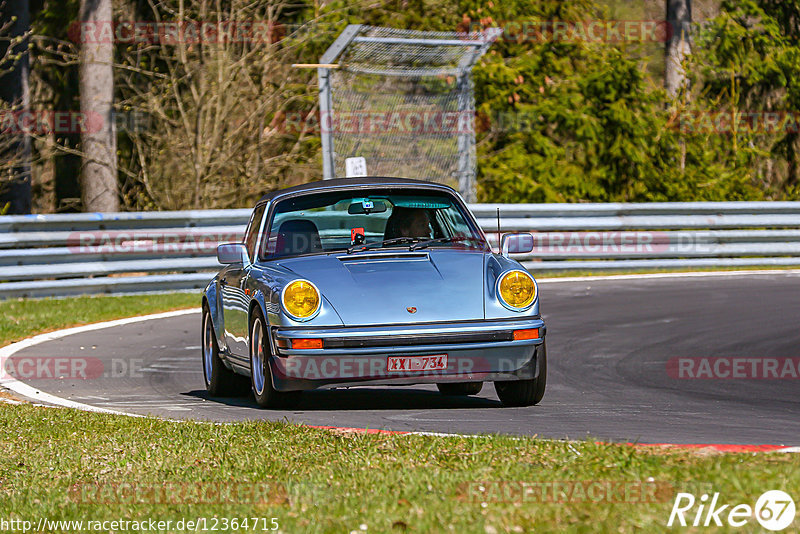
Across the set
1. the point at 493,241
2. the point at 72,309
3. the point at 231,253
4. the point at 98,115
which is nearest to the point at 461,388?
the point at 231,253

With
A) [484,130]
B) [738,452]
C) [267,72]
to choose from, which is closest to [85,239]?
[267,72]

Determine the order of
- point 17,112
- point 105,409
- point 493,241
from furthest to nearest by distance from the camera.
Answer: point 17,112, point 493,241, point 105,409

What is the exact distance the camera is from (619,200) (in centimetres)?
2362

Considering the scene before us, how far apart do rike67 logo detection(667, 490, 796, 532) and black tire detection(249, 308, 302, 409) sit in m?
3.85

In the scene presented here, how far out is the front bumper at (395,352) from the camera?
7.68 m

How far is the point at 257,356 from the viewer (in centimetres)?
836

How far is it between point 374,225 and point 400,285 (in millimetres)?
1119

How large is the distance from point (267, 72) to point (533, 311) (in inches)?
638

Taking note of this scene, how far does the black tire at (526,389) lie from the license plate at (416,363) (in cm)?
65

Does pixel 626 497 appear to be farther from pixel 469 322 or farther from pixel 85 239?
pixel 85 239

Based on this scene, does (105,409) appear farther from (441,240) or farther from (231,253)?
(441,240)

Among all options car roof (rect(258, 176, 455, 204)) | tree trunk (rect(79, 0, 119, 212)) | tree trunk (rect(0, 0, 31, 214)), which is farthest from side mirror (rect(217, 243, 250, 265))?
tree trunk (rect(0, 0, 31, 214))

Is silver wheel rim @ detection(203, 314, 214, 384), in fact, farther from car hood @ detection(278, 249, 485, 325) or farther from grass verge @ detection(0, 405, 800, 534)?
grass verge @ detection(0, 405, 800, 534)

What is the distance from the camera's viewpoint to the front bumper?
7.68m
